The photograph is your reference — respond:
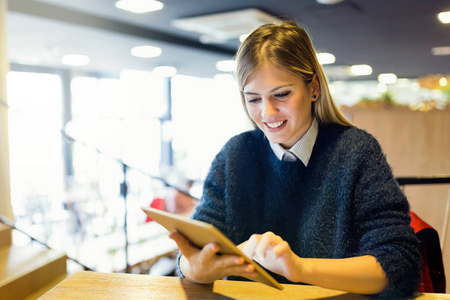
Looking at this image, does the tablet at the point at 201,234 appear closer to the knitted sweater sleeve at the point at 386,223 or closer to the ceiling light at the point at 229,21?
the knitted sweater sleeve at the point at 386,223

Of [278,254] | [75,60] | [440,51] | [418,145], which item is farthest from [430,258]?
[75,60]

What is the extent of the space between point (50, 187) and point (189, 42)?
12.3 ft

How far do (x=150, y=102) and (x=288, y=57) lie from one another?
9795mm

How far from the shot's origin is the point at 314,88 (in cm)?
126

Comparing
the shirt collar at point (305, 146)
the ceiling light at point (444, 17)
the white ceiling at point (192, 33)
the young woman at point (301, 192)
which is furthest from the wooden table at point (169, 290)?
the ceiling light at point (444, 17)

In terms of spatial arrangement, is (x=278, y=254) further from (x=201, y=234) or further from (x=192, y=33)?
(x=192, y=33)

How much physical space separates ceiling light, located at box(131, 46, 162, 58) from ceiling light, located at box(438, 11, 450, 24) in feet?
13.7

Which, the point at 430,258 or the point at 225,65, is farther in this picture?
the point at 225,65

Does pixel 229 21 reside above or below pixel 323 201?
above

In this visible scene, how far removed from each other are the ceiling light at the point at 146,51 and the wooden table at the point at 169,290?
608cm

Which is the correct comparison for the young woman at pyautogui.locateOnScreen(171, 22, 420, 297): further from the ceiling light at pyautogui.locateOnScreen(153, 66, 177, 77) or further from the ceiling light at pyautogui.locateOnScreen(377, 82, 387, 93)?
the ceiling light at pyautogui.locateOnScreen(377, 82, 387, 93)

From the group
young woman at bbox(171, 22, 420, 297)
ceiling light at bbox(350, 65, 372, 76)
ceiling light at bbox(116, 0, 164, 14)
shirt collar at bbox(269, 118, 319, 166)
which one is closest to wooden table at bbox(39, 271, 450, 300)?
young woman at bbox(171, 22, 420, 297)

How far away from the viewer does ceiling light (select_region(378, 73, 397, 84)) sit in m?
10.4

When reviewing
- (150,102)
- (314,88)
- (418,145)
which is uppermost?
(150,102)
